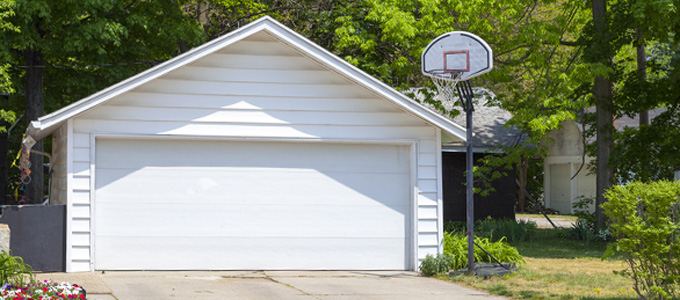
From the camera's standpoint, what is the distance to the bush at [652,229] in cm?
830

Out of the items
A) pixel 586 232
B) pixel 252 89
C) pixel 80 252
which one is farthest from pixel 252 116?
pixel 586 232

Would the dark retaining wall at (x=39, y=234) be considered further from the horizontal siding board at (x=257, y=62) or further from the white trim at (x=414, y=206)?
the white trim at (x=414, y=206)

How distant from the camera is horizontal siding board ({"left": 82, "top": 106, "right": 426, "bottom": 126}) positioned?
12.5 metres

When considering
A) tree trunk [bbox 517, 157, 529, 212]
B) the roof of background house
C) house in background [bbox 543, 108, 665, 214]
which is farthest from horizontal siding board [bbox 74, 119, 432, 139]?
tree trunk [bbox 517, 157, 529, 212]

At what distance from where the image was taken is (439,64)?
12867 mm

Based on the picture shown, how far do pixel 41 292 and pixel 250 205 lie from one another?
17.9 feet

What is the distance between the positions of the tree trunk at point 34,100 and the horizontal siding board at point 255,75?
43.7 ft

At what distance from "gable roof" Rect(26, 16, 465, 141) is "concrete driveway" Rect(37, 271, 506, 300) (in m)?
2.34

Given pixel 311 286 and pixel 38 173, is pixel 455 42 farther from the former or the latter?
pixel 38 173

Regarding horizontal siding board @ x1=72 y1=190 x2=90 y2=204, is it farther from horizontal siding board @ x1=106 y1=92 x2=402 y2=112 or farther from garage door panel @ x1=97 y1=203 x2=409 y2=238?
horizontal siding board @ x1=106 y1=92 x2=402 y2=112

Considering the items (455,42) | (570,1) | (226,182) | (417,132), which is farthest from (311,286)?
(570,1)

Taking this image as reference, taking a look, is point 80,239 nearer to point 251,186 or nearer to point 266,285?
point 251,186

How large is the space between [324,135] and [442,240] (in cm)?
257

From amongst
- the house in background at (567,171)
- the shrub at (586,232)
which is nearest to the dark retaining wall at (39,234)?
the shrub at (586,232)
